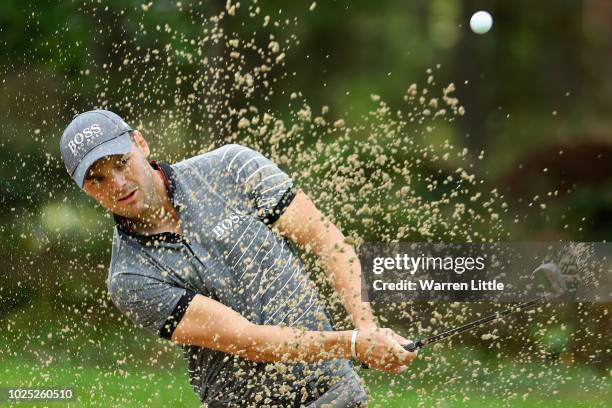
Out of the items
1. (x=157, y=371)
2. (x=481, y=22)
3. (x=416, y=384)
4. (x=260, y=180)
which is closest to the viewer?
(x=260, y=180)

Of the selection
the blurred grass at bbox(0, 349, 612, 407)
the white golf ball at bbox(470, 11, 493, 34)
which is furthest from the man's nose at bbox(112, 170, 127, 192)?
the white golf ball at bbox(470, 11, 493, 34)

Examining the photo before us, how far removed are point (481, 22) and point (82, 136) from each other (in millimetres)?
3268

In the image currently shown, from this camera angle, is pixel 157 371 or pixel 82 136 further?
pixel 157 371

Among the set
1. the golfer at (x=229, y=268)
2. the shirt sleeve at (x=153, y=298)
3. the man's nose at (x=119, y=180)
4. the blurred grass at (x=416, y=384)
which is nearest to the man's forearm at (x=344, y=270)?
the golfer at (x=229, y=268)

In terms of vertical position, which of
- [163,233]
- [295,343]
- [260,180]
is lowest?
Answer: [295,343]

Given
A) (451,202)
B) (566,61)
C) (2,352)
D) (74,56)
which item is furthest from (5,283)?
(566,61)

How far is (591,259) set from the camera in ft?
12.9

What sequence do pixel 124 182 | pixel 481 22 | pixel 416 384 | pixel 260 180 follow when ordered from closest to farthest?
Answer: pixel 124 182 → pixel 260 180 → pixel 416 384 → pixel 481 22

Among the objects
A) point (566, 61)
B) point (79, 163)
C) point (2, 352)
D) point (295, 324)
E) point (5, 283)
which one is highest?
point (566, 61)

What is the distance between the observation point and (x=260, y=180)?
2.10 m

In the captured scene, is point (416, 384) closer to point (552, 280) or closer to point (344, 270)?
point (552, 280)

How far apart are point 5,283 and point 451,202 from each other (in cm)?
204

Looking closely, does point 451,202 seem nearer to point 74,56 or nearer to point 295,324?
point 74,56

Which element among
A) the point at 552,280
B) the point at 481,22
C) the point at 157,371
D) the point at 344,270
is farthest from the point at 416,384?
A: the point at 481,22
